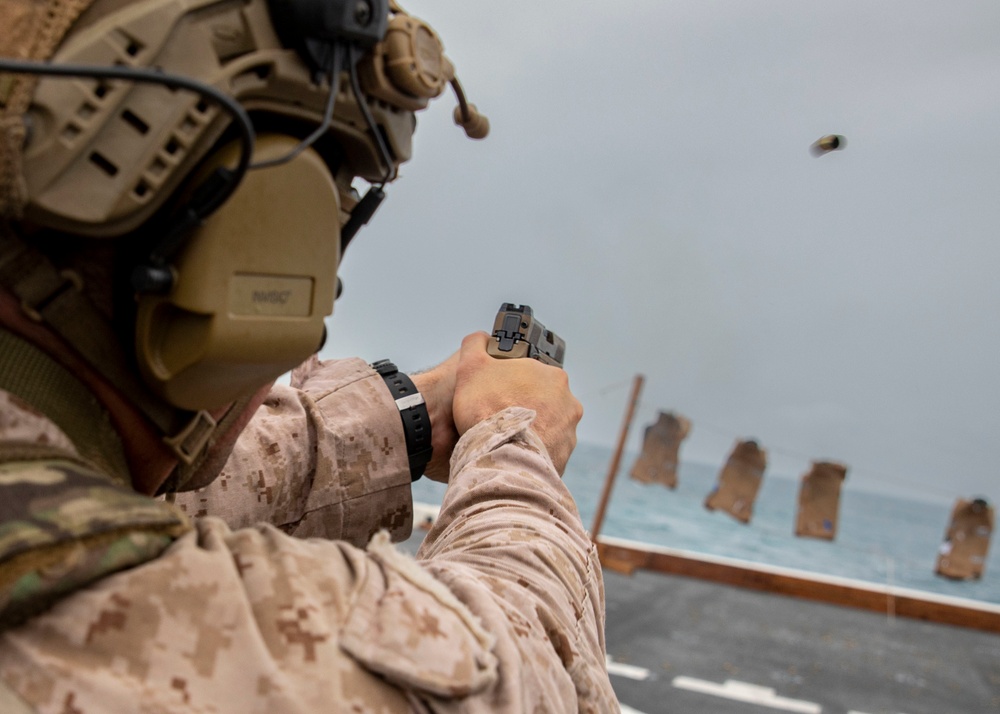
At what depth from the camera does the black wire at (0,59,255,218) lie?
0.49 m

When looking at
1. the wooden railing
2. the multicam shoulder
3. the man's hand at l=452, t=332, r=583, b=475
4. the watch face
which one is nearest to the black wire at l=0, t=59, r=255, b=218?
the multicam shoulder

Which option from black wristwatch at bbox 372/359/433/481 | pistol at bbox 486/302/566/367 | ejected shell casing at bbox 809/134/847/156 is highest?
ejected shell casing at bbox 809/134/847/156

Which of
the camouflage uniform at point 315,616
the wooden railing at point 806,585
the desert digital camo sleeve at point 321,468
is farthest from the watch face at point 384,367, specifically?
the wooden railing at point 806,585

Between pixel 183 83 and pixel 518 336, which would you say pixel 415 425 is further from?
pixel 183 83

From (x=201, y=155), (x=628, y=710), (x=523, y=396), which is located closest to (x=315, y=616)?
(x=201, y=155)

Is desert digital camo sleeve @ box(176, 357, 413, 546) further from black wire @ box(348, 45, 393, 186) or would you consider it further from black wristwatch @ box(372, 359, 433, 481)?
black wire @ box(348, 45, 393, 186)

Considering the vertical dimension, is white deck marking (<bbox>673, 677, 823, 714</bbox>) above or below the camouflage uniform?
below

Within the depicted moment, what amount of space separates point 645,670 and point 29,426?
311 cm

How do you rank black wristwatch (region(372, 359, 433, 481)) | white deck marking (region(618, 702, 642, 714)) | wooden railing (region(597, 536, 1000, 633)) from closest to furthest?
black wristwatch (region(372, 359, 433, 481))
white deck marking (region(618, 702, 642, 714))
wooden railing (region(597, 536, 1000, 633))

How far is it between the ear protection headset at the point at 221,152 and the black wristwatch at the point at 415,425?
42 centimetres

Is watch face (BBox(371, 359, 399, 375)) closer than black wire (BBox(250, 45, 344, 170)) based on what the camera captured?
No

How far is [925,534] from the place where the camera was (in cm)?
4909

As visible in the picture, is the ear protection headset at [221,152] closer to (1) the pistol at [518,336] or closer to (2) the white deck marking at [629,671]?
(1) the pistol at [518,336]

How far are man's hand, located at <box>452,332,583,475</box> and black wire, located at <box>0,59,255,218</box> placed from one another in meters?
0.46
